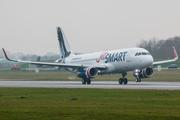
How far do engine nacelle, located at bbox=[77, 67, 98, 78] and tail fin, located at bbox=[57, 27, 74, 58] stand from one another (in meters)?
12.7

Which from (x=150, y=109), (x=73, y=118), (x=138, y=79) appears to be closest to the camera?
(x=73, y=118)

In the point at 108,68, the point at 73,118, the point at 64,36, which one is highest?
the point at 64,36

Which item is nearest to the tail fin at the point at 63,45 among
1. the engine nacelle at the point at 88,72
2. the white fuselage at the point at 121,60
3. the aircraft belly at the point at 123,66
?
the white fuselage at the point at 121,60

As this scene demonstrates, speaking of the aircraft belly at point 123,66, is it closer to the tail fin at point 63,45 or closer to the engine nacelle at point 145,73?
the engine nacelle at point 145,73

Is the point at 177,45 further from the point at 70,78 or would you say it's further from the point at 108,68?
the point at 108,68

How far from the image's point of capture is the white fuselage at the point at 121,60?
36688 millimetres

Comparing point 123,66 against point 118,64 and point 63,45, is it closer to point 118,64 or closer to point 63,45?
point 118,64

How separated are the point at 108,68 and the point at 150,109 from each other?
86.3 ft

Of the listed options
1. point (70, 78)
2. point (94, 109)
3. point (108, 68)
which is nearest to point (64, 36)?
point (70, 78)

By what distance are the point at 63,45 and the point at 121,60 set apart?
16.6 metres

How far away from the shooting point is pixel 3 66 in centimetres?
7256

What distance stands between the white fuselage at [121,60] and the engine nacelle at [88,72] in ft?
6.09

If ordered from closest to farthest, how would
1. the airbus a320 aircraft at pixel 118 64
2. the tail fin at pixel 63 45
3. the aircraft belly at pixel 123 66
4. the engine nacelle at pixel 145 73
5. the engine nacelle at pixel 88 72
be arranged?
1. the airbus a320 aircraft at pixel 118 64
2. the aircraft belly at pixel 123 66
3. the engine nacelle at pixel 145 73
4. the engine nacelle at pixel 88 72
5. the tail fin at pixel 63 45

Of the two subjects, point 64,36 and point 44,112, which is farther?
point 64,36
